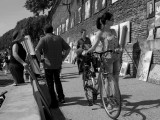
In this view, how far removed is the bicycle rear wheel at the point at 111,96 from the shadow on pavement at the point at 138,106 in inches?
11.5

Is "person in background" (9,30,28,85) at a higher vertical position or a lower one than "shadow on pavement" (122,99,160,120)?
higher

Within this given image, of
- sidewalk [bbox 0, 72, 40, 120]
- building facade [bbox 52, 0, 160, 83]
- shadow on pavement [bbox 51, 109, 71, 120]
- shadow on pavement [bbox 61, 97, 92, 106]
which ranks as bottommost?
shadow on pavement [bbox 51, 109, 71, 120]

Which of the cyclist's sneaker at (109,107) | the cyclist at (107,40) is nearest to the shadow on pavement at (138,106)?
the cyclist's sneaker at (109,107)

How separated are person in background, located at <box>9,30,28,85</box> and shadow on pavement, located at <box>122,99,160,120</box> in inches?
84.9

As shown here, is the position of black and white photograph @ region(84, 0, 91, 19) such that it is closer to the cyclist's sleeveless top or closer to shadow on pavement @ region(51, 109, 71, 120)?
shadow on pavement @ region(51, 109, 71, 120)

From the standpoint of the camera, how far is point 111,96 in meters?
4.38

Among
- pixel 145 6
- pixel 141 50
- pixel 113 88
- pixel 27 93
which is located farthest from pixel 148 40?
pixel 27 93

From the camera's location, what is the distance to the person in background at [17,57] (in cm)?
534

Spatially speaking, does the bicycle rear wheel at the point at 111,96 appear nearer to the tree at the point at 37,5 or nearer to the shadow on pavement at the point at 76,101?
the shadow on pavement at the point at 76,101

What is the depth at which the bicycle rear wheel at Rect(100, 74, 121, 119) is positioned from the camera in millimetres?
4156

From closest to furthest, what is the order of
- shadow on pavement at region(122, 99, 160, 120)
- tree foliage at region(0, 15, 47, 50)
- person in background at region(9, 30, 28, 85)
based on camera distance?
shadow on pavement at region(122, 99, 160, 120)
person in background at region(9, 30, 28, 85)
tree foliage at region(0, 15, 47, 50)

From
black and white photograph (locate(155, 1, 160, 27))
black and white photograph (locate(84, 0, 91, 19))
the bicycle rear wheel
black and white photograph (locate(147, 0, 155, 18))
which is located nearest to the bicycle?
the bicycle rear wheel

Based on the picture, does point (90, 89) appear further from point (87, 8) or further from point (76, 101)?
point (87, 8)

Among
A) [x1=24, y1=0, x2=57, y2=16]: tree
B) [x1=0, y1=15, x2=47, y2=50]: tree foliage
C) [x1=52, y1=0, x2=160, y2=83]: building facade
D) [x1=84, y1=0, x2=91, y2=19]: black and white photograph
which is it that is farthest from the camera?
[x1=0, y1=15, x2=47, y2=50]: tree foliage
